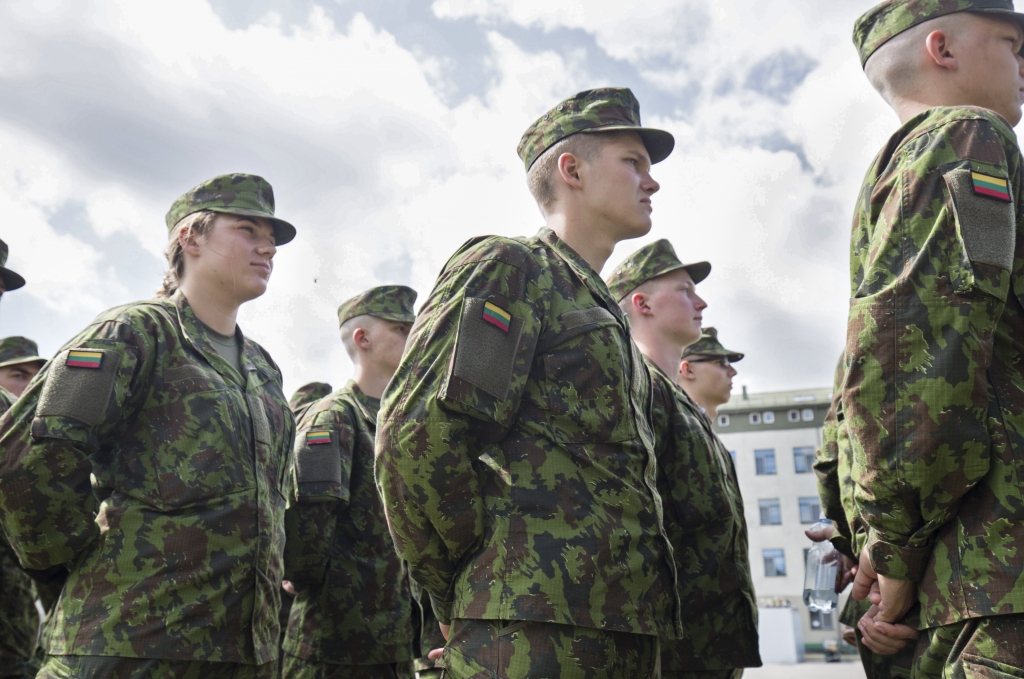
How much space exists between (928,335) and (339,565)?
12.4 feet

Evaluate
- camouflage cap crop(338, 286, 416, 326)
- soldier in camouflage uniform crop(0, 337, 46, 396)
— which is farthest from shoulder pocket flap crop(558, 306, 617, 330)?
soldier in camouflage uniform crop(0, 337, 46, 396)

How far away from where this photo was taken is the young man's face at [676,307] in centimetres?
512

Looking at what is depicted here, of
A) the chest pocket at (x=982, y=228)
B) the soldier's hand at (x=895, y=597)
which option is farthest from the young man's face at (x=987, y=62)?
the soldier's hand at (x=895, y=597)

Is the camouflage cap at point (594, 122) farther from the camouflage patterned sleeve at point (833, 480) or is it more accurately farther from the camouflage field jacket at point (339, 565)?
the camouflage field jacket at point (339, 565)

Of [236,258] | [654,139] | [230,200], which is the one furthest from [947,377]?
[230,200]

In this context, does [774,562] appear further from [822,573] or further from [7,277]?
[7,277]

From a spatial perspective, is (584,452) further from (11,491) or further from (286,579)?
(286,579)

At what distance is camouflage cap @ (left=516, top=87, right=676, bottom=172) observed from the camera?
3434 mm

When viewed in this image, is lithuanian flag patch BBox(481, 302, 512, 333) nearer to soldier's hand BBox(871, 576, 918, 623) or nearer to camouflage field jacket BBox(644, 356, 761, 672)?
soldier's hand BBox(871, 576, 918, 623)

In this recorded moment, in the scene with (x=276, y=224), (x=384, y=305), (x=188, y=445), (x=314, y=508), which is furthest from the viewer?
(x=384, y=305)

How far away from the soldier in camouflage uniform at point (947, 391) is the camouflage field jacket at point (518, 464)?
703 millimetres

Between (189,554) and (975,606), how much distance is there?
252 cm

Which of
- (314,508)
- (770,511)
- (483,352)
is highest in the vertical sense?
(770,511)

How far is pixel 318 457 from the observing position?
5012 millimetres
